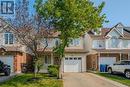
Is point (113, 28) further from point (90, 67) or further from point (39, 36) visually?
point (39, 36)

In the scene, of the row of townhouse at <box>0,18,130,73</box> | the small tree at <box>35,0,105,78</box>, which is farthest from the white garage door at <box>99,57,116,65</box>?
the small tree at <box>35,0,105,78</box>

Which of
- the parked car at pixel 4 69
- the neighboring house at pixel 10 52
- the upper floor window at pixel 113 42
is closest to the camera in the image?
the parked car at pixel 4 69

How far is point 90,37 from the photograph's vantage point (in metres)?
57.2

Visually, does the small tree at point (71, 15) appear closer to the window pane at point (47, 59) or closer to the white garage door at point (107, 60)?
the window pane at point (47, 59)

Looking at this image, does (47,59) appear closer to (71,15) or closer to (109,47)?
(109,47)

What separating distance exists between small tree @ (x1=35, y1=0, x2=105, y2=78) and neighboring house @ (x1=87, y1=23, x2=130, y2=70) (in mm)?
20535

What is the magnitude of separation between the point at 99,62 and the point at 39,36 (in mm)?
23207

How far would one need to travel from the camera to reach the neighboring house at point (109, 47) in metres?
54.9

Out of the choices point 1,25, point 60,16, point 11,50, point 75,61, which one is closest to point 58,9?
point 60,16

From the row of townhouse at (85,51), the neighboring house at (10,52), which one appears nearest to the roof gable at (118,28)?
the row of townhouse at (85,51)

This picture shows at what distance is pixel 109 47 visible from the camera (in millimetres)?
56406

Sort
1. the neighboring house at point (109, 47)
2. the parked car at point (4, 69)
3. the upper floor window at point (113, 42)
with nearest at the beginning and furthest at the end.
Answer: the parked car at point (4, 69) → the neighboring house at point (109, 47) → the upper floor window at point (113, 42)

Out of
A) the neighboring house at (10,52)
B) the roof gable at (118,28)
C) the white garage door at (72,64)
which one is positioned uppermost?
the roof gable at (118,28)

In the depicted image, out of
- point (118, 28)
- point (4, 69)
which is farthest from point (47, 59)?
point (4, 69)
